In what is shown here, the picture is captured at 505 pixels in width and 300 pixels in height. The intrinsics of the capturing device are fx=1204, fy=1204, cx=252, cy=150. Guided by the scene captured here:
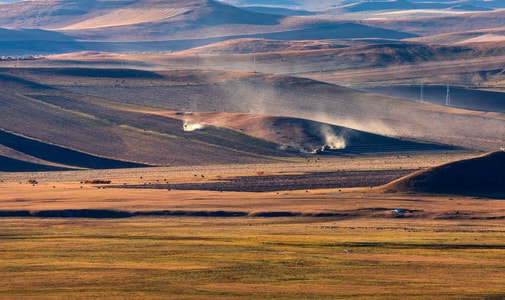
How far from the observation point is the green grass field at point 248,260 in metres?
35.4

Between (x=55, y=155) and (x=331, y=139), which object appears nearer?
(x=55, y=155)

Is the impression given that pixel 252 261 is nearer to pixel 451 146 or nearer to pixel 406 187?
pixel 406 187

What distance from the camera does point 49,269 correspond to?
38188 millimetres

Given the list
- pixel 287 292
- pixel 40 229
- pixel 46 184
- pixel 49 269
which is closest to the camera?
pixel 287 292

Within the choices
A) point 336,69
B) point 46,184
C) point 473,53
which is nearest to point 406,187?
point 46,184

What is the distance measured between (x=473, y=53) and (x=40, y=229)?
114 m

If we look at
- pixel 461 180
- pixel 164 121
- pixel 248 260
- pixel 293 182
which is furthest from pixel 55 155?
pixel 248 260

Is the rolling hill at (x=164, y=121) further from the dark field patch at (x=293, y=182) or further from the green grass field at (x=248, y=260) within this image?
the green grass field at (x=248, y=260)

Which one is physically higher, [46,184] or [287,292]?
[287,292]

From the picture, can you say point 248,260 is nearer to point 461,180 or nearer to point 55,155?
point 461,180

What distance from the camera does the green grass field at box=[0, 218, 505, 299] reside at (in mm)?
35438

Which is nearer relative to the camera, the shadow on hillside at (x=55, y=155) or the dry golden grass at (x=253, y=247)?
the dry golden grass at (x=253, y=247)

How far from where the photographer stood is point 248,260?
40562 mm

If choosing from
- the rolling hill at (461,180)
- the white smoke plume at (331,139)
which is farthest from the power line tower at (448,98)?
the rolling hill at (461,180)
